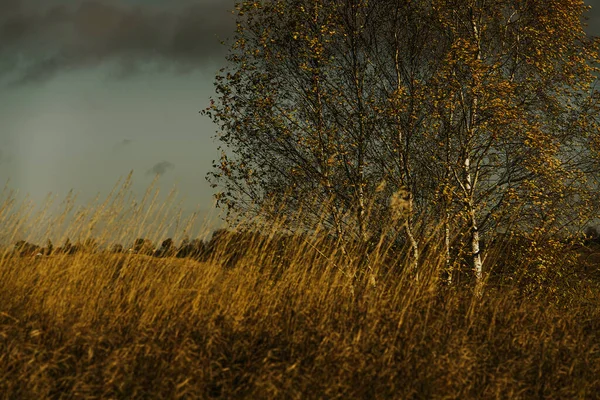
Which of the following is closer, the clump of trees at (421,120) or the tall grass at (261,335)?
the tall grass at (261,335)

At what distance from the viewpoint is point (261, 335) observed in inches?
253

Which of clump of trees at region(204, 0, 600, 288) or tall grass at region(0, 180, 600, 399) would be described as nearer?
tall grass at region(0, 180, 600, 399)

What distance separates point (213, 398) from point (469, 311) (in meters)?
3.95

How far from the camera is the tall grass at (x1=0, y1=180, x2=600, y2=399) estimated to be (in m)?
5.52

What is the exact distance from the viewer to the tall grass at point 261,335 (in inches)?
217

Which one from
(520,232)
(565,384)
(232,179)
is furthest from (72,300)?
(520,232)

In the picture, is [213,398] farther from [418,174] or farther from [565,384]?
[418,174]

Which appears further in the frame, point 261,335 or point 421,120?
point 421,120

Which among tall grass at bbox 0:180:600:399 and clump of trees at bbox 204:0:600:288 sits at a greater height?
clump of trees at bbox 204:0:600:288

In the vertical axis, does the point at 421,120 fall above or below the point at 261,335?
above

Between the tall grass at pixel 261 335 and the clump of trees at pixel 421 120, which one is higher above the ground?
the clump of trees at pixel 421 120

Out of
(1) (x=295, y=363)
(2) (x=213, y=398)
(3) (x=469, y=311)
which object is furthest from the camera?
(3) (x=469, y=311)

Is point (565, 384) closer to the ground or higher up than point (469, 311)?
closer to the ground

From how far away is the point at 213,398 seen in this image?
17.6ft
